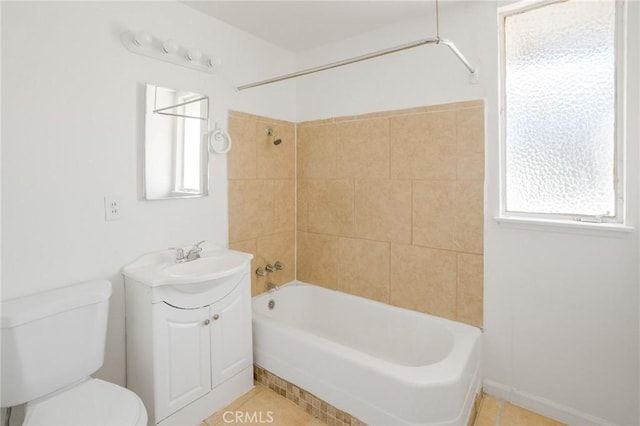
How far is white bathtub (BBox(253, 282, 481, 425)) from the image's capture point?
5.24 feet

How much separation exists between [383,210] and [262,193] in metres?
0.94

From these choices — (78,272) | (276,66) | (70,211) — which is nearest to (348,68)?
(276,66)

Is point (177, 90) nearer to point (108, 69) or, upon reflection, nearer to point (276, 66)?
point (108, 69)

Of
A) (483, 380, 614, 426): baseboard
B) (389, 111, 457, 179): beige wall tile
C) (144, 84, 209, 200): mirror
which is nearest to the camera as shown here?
(483, 380, 614, 426): baseboard

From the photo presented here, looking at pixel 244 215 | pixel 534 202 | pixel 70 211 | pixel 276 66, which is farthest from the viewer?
pixel 276 66

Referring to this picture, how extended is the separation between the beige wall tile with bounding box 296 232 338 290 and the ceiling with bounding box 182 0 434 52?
1559 mm

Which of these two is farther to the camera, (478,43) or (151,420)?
A: (478,43)

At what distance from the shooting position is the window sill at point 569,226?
5.51 ft

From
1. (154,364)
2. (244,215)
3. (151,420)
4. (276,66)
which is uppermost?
(276,66)

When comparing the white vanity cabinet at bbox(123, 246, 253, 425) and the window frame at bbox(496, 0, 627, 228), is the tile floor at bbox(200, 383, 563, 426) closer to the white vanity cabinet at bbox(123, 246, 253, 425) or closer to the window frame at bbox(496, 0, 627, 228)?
the white vanity cabinet at bbox(123, 246, 253, 425)

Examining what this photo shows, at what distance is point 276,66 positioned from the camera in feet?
9.02

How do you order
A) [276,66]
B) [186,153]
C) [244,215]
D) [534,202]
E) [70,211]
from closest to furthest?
1. [70,211]
2. [534,202]
3. [186,153]
4. [244,215]
5. [276,66]

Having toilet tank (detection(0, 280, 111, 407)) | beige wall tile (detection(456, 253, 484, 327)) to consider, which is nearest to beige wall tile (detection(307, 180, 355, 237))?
beige wall tile (detection(456, 253, 484, 327))

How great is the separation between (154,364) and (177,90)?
1525 mm
